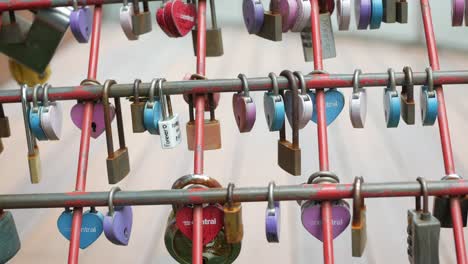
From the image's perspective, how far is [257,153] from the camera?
9.04 ft

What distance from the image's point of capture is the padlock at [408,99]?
1108 millimetres

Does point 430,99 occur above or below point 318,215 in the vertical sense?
above

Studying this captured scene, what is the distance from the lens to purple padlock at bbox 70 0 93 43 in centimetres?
128

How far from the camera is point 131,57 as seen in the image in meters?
4.41

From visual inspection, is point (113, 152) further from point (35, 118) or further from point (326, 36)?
point (326, 36)

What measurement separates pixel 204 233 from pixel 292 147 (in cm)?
22

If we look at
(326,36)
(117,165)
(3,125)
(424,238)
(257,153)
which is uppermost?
(257,153)

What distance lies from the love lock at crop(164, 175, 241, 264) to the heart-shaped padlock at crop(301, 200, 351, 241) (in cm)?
14

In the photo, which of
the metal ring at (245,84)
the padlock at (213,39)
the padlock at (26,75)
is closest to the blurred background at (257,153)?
the padlock at (26,75)

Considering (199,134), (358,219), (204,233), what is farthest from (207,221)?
(358,219)

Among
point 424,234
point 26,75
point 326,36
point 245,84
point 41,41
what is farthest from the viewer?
point 26,75

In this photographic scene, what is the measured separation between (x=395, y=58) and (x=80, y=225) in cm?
322

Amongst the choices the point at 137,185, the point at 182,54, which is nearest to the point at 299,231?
the point at 137,185

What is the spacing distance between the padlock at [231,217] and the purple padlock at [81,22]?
0.48 meters
